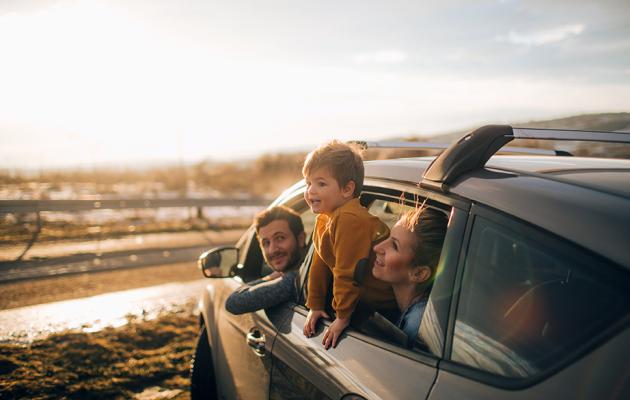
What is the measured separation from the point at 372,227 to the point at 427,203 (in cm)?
42

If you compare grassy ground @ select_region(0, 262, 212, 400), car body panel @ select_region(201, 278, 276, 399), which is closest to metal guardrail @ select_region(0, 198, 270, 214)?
grassy ground @ select_region(0, 262, 212, 400)

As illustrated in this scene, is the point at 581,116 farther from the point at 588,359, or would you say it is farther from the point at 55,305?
the point at 55,305

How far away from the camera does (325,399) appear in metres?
1.89

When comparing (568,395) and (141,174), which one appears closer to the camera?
(568,395)

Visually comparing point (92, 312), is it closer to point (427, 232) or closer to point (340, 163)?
point (340, 163)

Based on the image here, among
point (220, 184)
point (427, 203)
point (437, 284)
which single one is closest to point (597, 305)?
point (437, 284)

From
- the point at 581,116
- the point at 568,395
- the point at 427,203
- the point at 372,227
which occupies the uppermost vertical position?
the point at 581,116

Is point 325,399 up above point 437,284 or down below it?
below

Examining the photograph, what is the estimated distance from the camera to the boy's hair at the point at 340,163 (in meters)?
2.45

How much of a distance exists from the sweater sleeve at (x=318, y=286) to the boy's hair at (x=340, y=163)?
1.41ft

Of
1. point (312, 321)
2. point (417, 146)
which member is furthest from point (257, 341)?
point (417, 146)

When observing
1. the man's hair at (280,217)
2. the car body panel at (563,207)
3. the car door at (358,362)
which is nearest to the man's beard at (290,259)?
the man's hair at (280,217)

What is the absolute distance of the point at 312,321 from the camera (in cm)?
223

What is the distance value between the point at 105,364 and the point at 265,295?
290 centimetres
